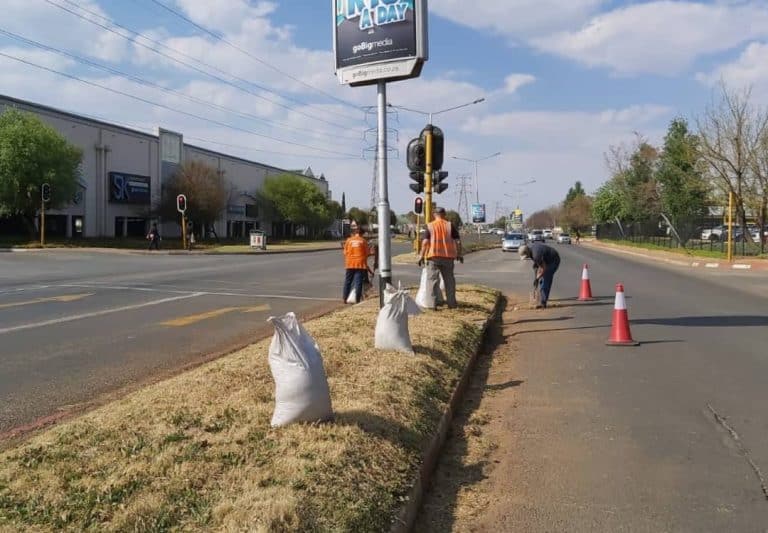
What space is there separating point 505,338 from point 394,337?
12.2 ft

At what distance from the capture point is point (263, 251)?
43.8 m

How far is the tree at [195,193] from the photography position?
2056 inches

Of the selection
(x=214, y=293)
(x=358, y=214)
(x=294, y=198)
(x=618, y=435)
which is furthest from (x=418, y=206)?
(x=358, y=214)

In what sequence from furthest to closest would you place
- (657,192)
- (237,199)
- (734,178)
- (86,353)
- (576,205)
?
(576,205) → (237,199) → (657,192) → (734,178) → (86,353)

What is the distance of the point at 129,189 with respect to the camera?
5075 centimetres

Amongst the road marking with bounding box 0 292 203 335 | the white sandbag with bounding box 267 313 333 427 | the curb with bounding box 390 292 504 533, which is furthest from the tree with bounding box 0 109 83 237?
the white sandbag with bounding box 267 313 333 427

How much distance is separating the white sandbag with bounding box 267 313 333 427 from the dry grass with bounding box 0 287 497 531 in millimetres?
101

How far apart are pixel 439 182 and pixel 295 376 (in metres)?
9.37

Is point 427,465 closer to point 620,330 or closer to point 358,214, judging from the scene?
point 620,330

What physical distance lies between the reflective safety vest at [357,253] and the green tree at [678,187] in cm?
3070

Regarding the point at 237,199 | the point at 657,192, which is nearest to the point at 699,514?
the point at 657,192

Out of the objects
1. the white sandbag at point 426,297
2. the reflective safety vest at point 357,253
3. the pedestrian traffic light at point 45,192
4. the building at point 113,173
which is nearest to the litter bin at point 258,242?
the building at point 113,173

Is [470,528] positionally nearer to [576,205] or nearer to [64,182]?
[64,182]

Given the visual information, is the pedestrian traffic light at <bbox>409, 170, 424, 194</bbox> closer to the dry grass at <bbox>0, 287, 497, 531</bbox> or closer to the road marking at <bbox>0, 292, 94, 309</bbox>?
the dry grass at <bbox>0, 287, 497, 531</bbox>
